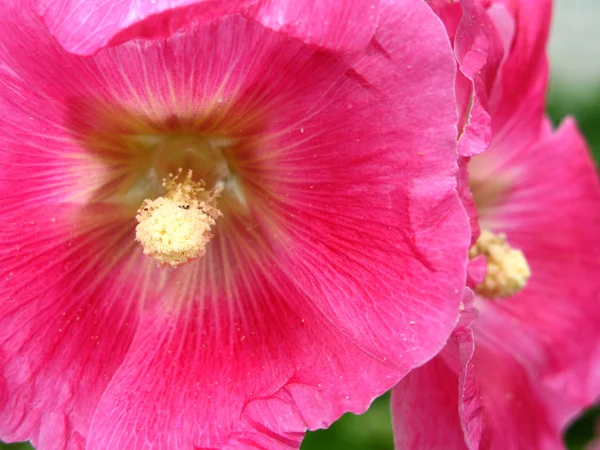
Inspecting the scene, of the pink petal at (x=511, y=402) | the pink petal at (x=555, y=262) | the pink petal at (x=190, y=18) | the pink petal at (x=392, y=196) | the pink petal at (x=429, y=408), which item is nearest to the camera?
the pink petal at (x=190, y=18)

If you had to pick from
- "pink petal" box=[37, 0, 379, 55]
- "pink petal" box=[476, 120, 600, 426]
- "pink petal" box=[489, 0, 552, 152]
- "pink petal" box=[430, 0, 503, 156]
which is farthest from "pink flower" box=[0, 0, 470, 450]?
"pink petal" box=[476, 120, 600, 426]

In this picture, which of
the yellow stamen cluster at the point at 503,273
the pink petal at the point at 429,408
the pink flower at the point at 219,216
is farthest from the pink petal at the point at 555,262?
the pink flower at the point at 219,216

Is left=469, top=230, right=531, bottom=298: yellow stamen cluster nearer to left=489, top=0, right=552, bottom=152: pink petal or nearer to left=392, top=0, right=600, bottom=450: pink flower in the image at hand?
left=392, top=0, right=600, bottom=450: pink flower

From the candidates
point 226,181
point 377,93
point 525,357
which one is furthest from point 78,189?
point 525,357

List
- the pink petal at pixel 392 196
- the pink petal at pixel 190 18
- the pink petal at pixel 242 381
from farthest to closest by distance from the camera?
1. the pink petal at pixel 242 381
2. the pink petal at pixel 392 196
3. the pink petal at pixel 190 18

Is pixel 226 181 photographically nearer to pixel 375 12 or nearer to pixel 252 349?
pixel 252 349

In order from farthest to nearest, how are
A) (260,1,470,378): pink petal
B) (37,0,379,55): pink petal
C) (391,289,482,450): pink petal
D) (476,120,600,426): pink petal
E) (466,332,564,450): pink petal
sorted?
(476,120,600,426): pink petal, (466,332,564,450): pink petal, (391,289,482,450): pink petal, (260,1,470,378): pink petal, (37,0,379,55): pink petal

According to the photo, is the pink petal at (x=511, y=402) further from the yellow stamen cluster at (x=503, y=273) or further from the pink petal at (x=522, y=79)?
the pink petal at (x=522, y=79)
